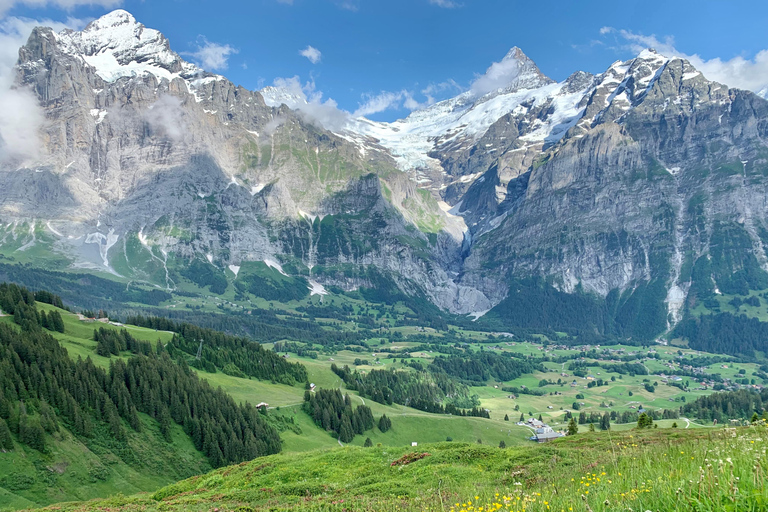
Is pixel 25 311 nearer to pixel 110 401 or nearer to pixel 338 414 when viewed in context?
pixel 110 401

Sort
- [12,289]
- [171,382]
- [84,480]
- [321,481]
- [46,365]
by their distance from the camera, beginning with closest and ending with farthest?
1. [321,481]
2. [84,480]
3. [46,365]
4. [171,382]
5. [12,289]

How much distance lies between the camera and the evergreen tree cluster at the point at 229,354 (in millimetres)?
143875

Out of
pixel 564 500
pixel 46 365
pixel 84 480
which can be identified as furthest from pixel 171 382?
pixel 564 500

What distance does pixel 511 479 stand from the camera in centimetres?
2992

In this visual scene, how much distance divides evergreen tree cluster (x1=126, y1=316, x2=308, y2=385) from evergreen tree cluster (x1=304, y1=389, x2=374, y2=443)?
24092mm

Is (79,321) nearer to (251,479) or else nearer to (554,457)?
(251,479)

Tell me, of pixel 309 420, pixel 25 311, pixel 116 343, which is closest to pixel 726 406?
pixel 309 420

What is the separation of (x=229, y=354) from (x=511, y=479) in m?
133

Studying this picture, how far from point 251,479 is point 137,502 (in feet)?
32.1

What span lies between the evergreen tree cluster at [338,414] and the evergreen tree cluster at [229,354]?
2409 cm

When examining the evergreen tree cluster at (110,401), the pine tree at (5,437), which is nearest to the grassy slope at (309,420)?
the evergreen tree cluster at (110,401)

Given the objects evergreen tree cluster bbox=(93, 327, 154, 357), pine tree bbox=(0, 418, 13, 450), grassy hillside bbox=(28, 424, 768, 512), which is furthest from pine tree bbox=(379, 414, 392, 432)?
pine tree bbox=(0, 418, 13, 450)

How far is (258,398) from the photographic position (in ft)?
398

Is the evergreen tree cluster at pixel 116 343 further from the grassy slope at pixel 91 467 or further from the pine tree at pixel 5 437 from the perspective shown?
the pine tree at pixel 5 437
